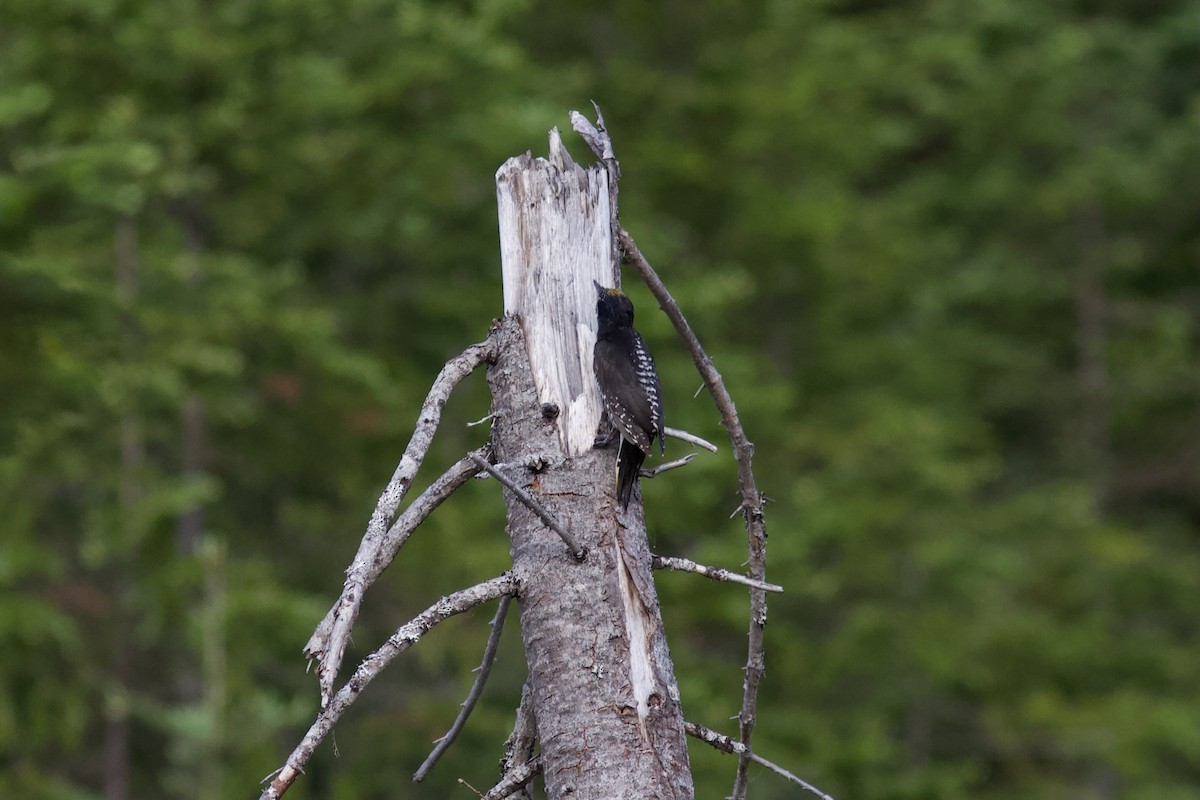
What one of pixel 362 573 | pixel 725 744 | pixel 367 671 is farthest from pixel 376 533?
pixel 725 744

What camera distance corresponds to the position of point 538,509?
262 cm

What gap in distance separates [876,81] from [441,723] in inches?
337

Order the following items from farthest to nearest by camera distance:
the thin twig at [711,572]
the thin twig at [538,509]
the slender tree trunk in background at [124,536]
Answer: the slender tree trunk in background at [124,536] < the thin twig at [711,572] < the thin twig at [538,509]

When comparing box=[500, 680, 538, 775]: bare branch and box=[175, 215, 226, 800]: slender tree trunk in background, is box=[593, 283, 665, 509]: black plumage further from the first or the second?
box=[175, 215, 226, 800]: slender tree trunk in background

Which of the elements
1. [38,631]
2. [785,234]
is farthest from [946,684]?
[38,631]

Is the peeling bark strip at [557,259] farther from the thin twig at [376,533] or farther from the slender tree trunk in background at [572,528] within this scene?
the thin twig at [376,533]

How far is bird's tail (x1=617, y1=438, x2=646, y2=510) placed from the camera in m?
2.94

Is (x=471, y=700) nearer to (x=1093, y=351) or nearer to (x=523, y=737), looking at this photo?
(x=523, y=737)

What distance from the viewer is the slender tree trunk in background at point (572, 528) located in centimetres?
272

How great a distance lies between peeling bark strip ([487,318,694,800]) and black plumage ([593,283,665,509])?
0.25 ft

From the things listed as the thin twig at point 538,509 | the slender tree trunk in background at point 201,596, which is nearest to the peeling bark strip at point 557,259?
the thin twig at point 538,509

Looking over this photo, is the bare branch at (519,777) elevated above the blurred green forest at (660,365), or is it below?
below

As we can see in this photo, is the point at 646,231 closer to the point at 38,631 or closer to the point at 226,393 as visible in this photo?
the point at 226,393

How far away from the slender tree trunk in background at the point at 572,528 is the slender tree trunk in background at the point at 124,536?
5300 mm
